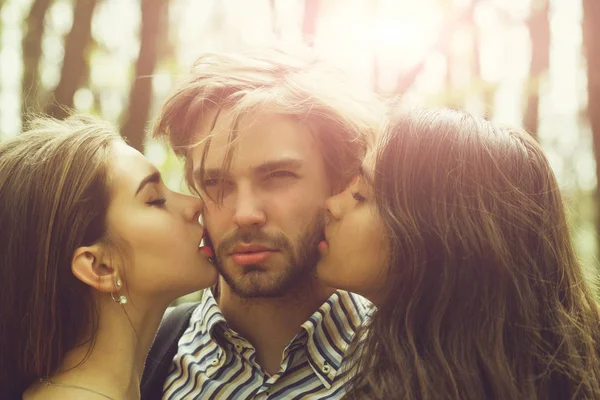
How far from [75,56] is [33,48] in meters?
2.15

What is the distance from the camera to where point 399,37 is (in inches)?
351

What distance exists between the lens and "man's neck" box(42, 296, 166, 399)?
8.47ft

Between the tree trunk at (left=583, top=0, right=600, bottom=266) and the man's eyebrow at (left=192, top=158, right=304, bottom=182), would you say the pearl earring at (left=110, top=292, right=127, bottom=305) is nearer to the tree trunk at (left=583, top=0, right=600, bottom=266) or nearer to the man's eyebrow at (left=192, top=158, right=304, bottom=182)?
the man's eyebrow at (left=192, top=158, right=304, bottom=182)

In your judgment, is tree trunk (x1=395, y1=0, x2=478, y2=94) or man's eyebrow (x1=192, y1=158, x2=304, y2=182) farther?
tree trunk (x1=395, y1=0, x2=478, y2=94)

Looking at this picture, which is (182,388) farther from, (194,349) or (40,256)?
(40,256)

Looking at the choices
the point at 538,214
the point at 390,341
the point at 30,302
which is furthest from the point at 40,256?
the point at 538,214

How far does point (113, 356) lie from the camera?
8.75ft

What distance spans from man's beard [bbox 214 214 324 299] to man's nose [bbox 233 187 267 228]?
0.06 meters

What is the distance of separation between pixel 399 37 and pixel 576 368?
7.22 meters

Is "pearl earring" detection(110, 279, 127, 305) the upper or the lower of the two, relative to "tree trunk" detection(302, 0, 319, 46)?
lower

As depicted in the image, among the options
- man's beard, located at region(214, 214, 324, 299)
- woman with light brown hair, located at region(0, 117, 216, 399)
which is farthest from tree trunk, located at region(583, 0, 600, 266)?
woman with light brown hair, located at region(0, 117, 216, 399)

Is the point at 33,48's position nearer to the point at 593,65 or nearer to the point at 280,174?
the point at 280,174

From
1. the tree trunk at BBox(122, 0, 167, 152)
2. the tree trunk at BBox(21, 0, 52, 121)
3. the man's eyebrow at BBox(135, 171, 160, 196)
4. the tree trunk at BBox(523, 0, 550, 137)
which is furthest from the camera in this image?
the tree trunk at BBox(523, 0, 550, 137)

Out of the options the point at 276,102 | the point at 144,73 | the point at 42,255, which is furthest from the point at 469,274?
the point at 144,73
